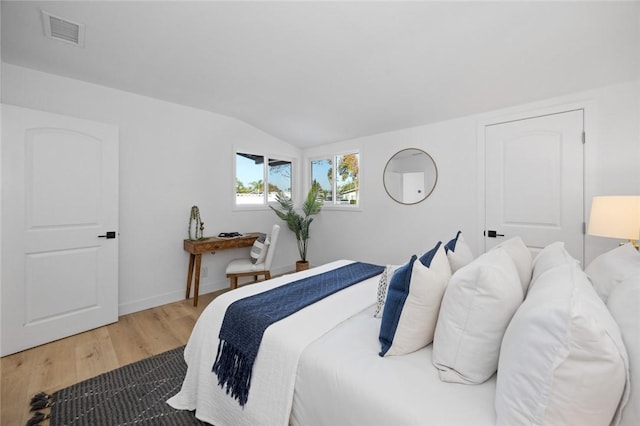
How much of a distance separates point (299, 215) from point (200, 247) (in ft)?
6.05

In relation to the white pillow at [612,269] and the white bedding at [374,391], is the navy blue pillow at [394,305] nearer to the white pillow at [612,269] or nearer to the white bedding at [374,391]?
the white bedding at [374,391]

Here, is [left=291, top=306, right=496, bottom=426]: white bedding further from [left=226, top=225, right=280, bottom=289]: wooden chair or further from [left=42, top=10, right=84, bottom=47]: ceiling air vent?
[left=42, top=10, right=84, bottom=47]: ceiling air vent

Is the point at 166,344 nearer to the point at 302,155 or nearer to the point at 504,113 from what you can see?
the point at 302,155

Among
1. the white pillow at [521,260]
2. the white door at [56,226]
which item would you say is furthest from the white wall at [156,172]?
the white pillow at [521,260]

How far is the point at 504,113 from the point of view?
2.71 meters

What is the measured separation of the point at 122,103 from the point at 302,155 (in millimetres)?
2604

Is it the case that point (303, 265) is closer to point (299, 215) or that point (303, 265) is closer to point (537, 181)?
point (299, 215)

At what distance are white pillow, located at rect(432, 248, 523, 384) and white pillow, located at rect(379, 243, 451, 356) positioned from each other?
0.11 metres

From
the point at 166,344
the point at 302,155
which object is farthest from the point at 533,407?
the point at 302,155

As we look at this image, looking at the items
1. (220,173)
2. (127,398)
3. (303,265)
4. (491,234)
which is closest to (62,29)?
(220,173)

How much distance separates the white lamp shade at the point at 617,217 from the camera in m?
1.73

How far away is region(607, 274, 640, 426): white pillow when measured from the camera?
2.12 ft

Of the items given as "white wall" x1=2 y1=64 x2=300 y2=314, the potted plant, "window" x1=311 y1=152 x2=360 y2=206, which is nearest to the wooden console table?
"white wall" x1=2 y1=64 x2=300 y2=314

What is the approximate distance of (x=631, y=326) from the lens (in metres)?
0.75
